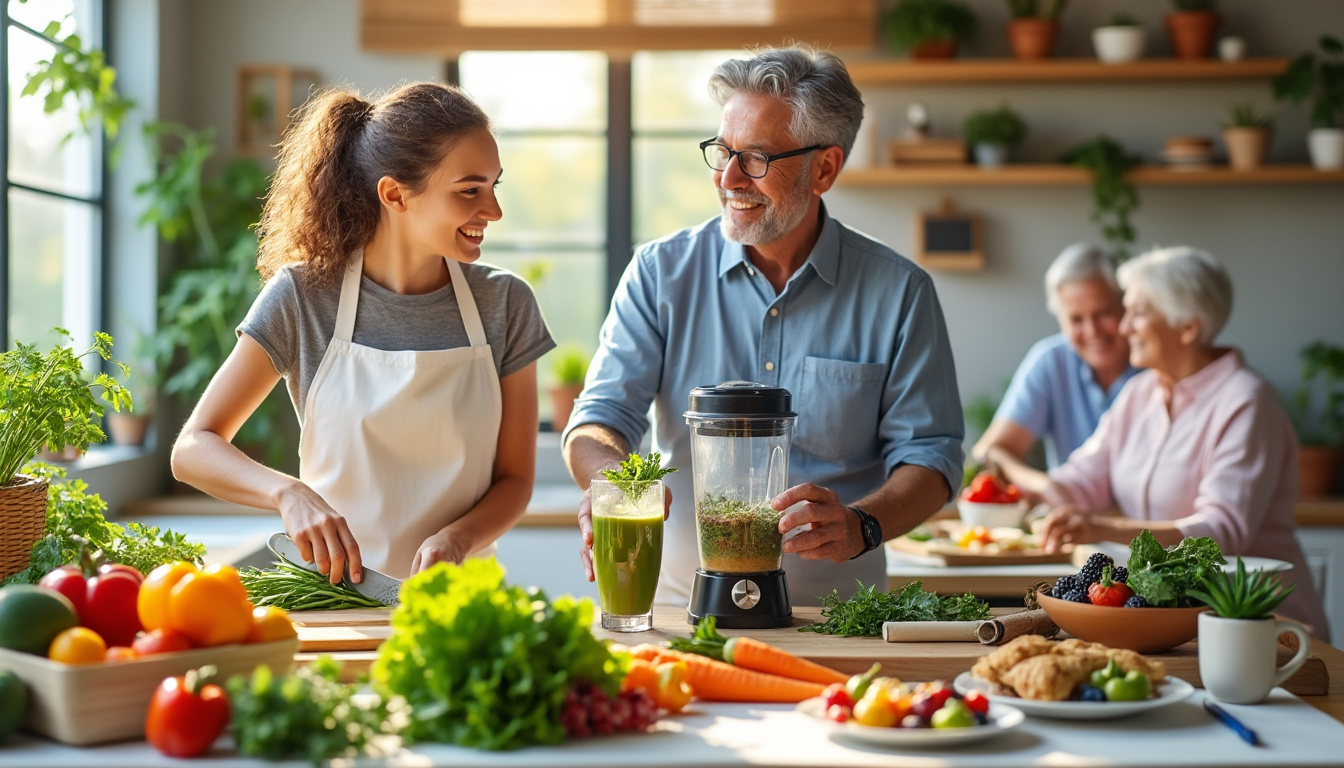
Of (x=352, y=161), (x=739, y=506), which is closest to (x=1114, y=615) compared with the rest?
(x=739, y=506)

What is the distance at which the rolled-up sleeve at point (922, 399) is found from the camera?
7.48 ft

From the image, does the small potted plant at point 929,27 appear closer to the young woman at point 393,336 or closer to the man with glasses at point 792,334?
the man with glasses at point 792,334

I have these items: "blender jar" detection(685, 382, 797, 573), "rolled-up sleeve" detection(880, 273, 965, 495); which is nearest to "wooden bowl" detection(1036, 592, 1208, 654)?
"blender jar" detection(685, 382, 797, 573)

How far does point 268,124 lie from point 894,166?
2.37 metres

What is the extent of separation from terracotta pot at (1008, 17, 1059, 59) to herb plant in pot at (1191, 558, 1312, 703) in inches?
139

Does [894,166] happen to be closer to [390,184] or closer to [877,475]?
[877,475]

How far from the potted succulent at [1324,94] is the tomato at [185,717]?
14.7 feet

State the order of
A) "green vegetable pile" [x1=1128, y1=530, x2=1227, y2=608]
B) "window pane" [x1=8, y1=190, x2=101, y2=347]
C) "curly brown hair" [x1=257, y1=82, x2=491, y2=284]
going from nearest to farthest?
"green vegetable pile" [x1=1128, y1=530, x2=1227, y2=608] < "curly brown hair" [x1=257, y1=82, x2=491, y2=284] < "window pane" [x1=8, y1=190, x2=101, y2=347]

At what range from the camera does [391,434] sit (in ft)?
7.32

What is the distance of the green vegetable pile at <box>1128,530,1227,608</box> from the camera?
5.54 ft

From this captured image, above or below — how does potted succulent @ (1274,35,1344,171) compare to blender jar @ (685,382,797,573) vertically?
above

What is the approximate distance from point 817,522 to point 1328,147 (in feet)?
12.2

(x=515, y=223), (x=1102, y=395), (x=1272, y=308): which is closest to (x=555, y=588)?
(x=515, y=223)

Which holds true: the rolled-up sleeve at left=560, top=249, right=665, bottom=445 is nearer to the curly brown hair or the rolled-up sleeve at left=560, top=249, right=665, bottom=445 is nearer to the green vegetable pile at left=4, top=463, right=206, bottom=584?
the curly brown hair
